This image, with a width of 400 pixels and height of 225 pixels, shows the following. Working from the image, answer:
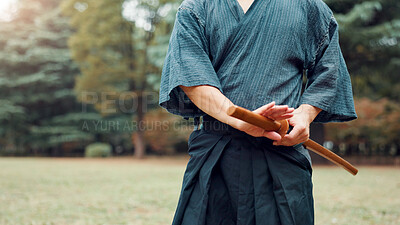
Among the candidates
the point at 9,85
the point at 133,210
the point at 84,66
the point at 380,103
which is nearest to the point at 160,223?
the point at 133,210

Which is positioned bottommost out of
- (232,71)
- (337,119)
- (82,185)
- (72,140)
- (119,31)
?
(72,140)

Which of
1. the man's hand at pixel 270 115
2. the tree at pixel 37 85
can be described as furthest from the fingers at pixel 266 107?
the tree at pixel 37 85

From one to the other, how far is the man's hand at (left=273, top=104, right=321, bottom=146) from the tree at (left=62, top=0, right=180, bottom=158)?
596 inches

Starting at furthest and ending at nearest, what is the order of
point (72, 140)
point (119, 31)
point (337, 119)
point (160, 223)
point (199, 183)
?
point (72, 140) → point (119, 31) → point (160, 223) → point (337, 119) → point (199, 183)

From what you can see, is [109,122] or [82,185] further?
[109,122]

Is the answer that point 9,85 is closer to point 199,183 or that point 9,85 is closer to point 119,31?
point 119,31

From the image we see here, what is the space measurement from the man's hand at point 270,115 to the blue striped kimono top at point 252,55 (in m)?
0.15

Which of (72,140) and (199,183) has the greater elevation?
(199,183)

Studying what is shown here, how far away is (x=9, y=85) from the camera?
20.0m

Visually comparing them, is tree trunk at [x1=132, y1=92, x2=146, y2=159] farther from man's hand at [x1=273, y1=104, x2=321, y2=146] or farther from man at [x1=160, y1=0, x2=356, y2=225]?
man's hand at [x1=273, y1=104, x2=321, y2=146]

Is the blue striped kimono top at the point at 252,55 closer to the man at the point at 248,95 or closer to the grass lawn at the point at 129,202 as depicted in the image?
the man at the point at 248,95

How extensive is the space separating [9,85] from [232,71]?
859 inches

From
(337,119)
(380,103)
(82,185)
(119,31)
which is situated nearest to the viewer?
(337,119)

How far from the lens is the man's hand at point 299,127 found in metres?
1.16
